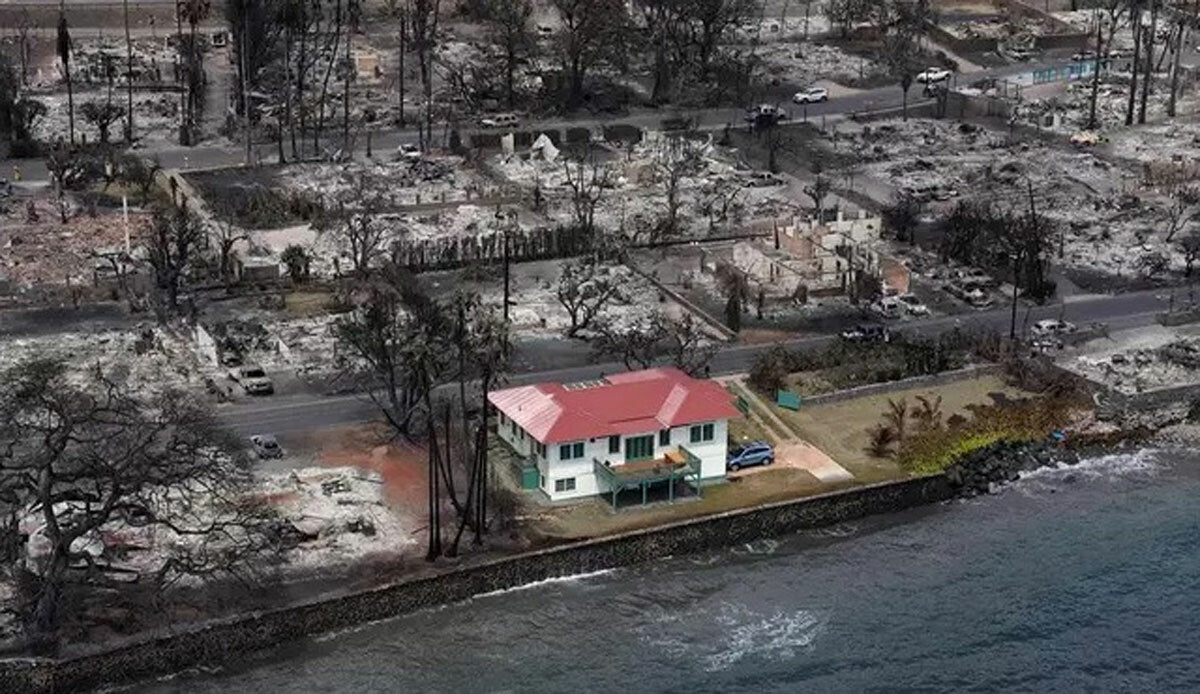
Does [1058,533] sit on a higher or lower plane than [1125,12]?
lower

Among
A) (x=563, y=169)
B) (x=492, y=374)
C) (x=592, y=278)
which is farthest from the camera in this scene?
(x=563, y=169)

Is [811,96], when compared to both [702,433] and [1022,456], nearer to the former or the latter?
[1022,456]

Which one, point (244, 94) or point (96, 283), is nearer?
point (96, 283)

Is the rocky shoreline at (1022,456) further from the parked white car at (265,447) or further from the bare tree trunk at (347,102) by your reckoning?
the bare tree trunk at (347,102)

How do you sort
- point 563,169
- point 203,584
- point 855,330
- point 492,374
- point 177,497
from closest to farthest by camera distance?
point 203,584
point 177,497
point 492,374
point 855,330
point 563,169

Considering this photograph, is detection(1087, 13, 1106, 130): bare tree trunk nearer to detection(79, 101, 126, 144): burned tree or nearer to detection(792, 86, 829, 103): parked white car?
detection(792, 86, 829, 103): parked white car

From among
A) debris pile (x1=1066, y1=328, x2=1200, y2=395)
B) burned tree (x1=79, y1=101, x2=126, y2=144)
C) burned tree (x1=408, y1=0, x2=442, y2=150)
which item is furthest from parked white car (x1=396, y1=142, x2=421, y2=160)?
debris pile (x1=1066, y1=328, x2=1200, y2=395)

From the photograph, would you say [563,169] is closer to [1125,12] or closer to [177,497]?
[177,497]

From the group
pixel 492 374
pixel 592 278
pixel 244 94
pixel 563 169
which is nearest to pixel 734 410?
Answer: pixel 492 374
